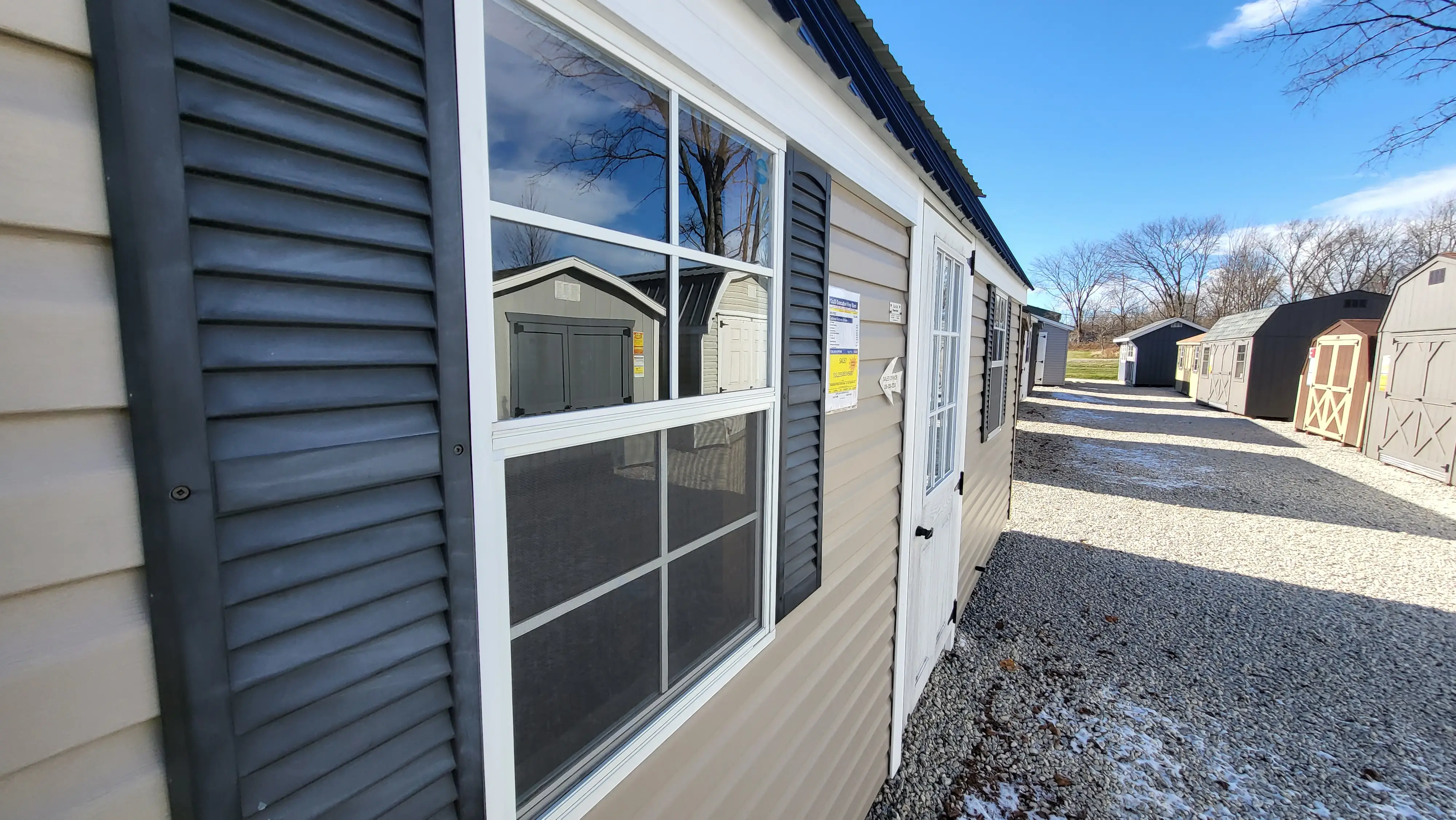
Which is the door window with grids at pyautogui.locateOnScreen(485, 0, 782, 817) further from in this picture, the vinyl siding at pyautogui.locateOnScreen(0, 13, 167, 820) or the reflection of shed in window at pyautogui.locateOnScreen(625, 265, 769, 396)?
the vinyl siding at pyautogui.locateOnScreen(0, 13, 167, 820)

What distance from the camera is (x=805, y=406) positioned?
1.81 meters

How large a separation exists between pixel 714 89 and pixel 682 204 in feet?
0.93

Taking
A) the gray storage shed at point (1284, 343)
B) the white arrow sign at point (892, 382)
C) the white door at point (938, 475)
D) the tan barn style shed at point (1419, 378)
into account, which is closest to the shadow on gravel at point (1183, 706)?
the white door at point (938, 475)

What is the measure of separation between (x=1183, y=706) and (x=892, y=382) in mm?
2949

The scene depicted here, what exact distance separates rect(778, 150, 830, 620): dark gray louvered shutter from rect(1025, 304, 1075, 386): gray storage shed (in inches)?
873

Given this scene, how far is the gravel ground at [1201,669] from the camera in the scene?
9.23 feet

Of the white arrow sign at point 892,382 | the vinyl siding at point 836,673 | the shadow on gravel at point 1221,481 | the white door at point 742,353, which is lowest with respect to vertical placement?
the shadow on gravel at point 1221,481

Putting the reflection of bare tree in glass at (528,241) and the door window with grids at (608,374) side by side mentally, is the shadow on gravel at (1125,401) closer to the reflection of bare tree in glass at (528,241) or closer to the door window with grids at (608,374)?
the door window with grids at (608,374)

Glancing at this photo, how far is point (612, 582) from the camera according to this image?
117cm

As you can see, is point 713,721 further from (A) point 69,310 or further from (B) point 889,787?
(B) point 889,787

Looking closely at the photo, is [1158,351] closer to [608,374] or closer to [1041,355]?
[1041,355]

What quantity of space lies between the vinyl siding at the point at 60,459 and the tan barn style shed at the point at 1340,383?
1649 cm

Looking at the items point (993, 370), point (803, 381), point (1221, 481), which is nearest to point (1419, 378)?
point (1221, 481)

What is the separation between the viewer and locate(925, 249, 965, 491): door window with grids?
3.19 metres
